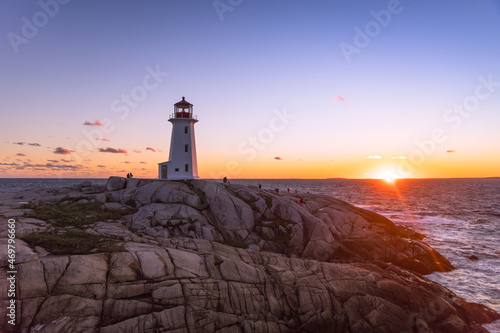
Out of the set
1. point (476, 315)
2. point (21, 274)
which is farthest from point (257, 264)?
point (476, 315)

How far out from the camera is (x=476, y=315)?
20.6 meters

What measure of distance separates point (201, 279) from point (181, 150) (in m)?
28.5

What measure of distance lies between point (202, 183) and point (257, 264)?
18.4 metres

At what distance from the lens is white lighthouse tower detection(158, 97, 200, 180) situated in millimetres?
42500

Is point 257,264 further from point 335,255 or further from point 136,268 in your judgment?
point 335,255

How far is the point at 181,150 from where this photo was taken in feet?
141

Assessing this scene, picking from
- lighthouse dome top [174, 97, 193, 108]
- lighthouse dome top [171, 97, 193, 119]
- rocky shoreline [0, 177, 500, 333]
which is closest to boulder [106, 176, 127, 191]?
rocky shoreline [0, 177, 500, 333]

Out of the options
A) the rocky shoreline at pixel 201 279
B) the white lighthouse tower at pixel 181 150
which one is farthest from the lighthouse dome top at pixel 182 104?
the rocky shoreline at pixel 201 279

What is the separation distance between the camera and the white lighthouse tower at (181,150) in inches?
1673

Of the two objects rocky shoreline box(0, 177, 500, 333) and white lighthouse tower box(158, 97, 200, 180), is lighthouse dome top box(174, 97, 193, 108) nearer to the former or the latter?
white lighthouse tower box(158, 97, 200, 180)

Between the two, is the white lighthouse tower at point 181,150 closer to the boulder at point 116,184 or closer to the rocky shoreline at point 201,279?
the boulder at point 116,184

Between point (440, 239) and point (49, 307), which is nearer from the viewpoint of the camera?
point (49, 307)

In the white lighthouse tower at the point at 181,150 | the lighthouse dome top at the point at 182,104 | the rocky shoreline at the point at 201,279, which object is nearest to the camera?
the rocky shoreline at the point at 201,279

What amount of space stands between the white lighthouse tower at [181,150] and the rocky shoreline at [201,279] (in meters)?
12.3
